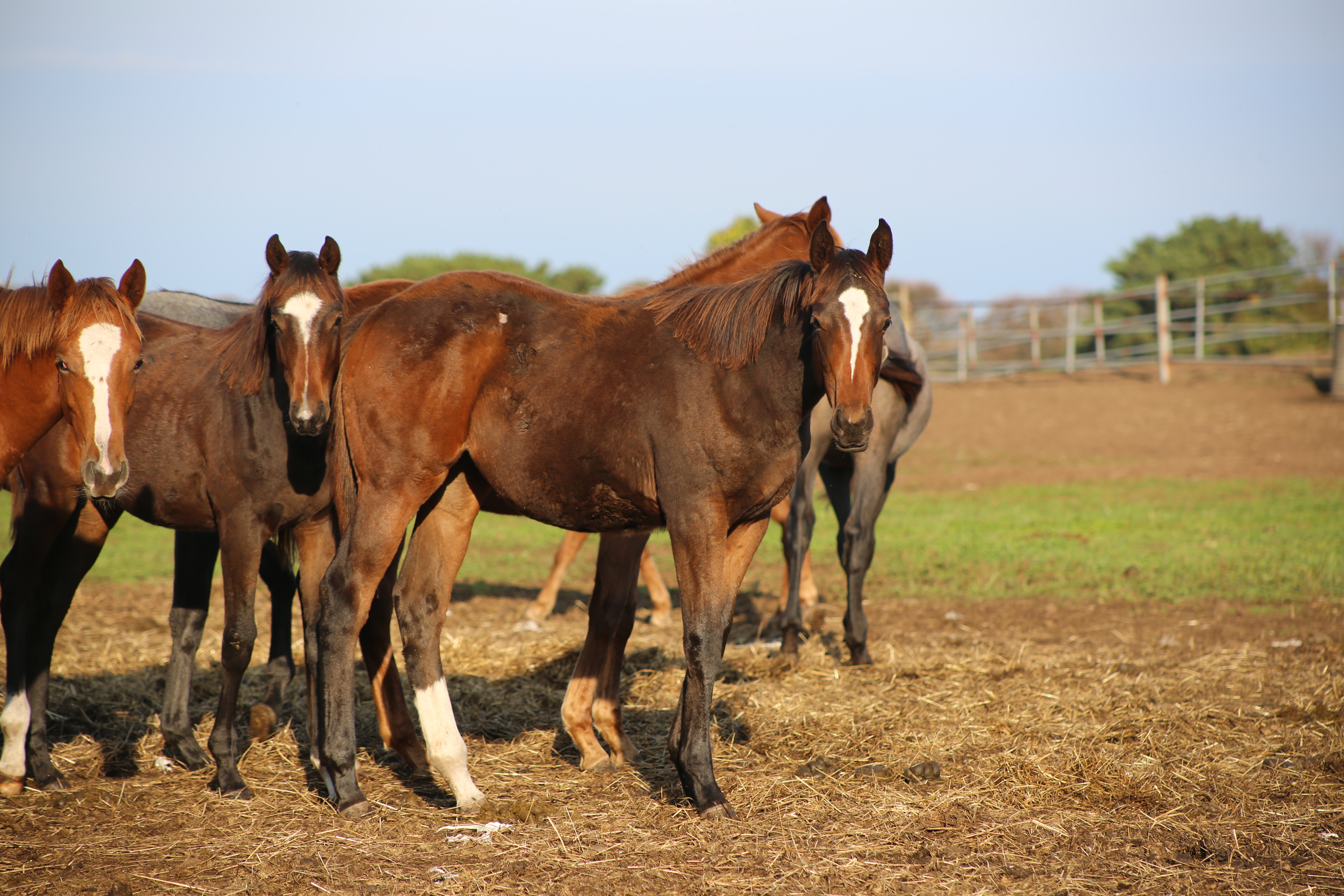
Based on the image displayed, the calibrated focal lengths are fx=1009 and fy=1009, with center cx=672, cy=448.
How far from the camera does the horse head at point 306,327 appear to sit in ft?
13.9

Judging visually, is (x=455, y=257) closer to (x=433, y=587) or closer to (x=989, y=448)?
(x=989, y=448)

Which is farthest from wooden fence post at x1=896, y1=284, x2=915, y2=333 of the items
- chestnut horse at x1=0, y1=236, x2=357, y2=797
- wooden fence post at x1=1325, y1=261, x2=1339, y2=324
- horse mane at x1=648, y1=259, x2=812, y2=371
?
chestnut horse at x1=0, y1=236, x2=357, y2=797

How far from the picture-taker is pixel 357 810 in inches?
163

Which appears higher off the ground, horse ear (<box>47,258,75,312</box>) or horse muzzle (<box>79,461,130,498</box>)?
horse ear (<box>47,258,75,312</box>)

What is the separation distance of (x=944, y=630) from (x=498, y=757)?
3935 mm

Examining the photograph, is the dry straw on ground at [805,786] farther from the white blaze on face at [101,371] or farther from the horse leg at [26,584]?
the white blaze on face at [101,371]

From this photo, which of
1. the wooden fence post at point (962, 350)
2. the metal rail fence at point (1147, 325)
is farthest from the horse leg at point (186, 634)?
the wooden fence post at point (962, 350)

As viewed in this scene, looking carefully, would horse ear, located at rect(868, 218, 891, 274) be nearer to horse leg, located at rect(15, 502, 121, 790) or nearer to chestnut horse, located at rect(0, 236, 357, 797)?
chestnut horse, located at rect(0, 236, 357, 797)

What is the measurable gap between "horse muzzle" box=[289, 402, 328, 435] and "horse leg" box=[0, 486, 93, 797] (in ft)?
4.65

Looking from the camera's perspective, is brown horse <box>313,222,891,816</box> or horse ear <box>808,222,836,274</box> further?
brown horse <box>313,222,891,816</box>

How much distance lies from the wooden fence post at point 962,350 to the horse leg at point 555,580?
53.1ft

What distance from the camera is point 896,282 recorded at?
1421 inches

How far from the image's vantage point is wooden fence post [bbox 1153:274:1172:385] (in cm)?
2008

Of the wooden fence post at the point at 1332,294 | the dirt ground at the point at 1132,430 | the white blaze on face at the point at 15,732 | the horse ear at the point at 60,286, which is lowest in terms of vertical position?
the white blaze on face at the point at 15,732
